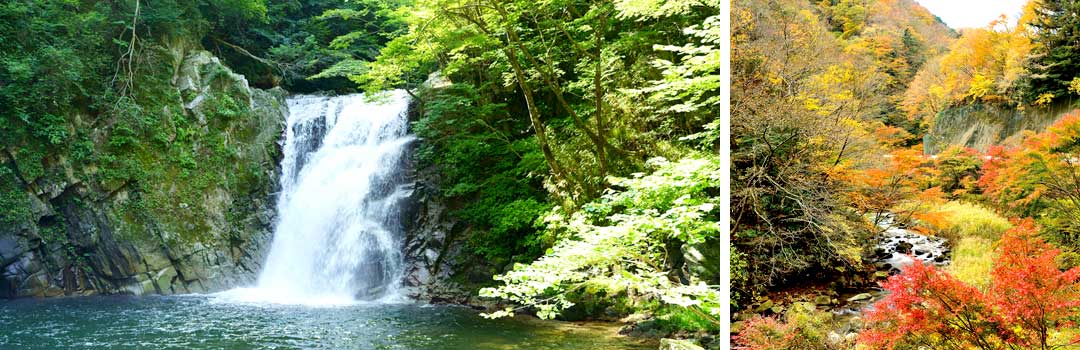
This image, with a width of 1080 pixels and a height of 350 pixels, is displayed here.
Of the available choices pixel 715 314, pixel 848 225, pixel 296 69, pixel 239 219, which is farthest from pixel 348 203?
pixel 848 225

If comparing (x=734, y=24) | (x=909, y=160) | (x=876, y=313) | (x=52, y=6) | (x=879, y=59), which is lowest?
(x=876, y=313)

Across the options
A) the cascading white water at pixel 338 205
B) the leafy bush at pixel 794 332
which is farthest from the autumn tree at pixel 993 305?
the cascading white water at pixel 338 205

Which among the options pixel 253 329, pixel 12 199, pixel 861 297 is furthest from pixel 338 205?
pixel 861 297

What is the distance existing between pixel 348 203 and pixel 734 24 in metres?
4.42

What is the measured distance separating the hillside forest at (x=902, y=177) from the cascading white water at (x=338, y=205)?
3.90 metres

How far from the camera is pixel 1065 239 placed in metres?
1.50

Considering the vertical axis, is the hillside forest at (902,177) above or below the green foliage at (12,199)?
below

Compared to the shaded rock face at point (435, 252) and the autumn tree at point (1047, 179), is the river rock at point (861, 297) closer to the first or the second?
the autumn tree at point (1047, 179)

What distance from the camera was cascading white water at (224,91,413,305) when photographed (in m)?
5.52

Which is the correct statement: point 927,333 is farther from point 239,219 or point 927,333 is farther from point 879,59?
point 239,219

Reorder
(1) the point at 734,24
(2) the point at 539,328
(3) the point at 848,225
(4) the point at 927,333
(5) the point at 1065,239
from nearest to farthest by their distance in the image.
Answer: (5) the point at 1065,239
(4) the point at 927,333
(3) the point at 848,225
(1) the point at 734,24
(2) the point at 539,328

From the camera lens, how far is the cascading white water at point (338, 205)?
18.1 feet

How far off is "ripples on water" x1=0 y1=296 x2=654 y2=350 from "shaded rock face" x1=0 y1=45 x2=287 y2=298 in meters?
0.29

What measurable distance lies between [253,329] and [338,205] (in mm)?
2338
